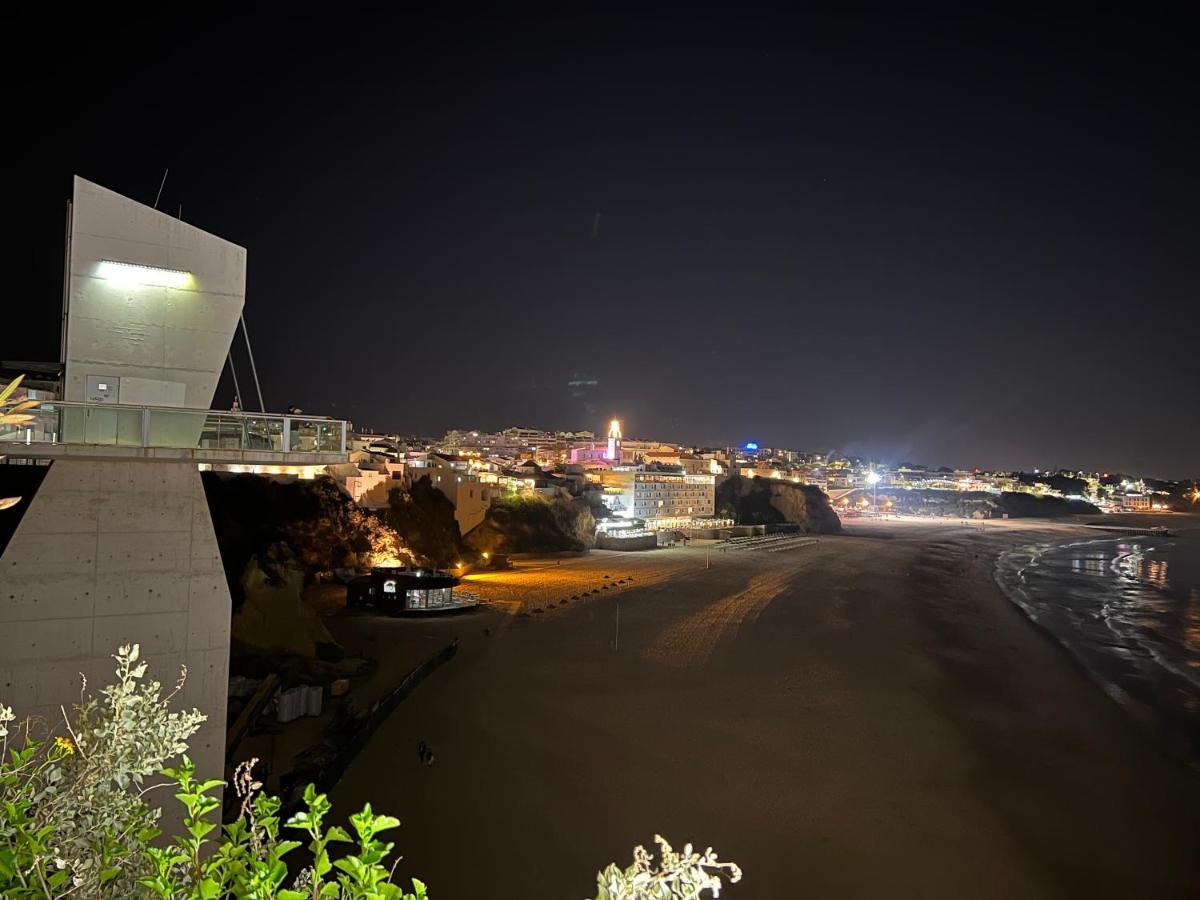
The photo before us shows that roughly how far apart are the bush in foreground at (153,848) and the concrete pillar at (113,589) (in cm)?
466

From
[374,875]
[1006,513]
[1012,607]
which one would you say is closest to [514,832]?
[374,875]

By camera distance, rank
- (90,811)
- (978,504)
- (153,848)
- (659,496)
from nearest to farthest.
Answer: (153,848), (90,811), (659,496), (978,504)

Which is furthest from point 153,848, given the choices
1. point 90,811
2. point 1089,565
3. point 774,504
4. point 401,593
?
point 774,504

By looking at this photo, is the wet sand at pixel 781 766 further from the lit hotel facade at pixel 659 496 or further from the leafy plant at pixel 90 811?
the lit hotel facade at pixel 659 496

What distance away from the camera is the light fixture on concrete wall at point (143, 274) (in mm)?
7922

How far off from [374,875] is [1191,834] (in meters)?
15.2

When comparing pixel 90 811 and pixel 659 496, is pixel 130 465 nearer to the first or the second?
pixel 90 811

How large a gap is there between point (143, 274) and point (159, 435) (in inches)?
75.4

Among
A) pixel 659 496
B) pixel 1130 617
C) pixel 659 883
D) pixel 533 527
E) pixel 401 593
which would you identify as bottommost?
pixel 1130 617

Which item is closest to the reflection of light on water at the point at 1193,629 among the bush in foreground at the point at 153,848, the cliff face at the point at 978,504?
the bush in foreground at the point at 153,848

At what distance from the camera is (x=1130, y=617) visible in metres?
30.6

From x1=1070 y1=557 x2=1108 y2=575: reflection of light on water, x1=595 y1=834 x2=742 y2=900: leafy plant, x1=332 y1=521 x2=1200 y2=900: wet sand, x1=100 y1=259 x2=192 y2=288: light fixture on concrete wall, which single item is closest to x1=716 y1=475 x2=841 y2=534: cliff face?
x1=1070 y1=557 x2=1108 y2=575: reflection of light on water

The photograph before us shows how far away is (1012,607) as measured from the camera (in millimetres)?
31938

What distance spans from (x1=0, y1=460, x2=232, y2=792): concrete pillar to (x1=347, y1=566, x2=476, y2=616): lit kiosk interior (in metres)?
15.7
